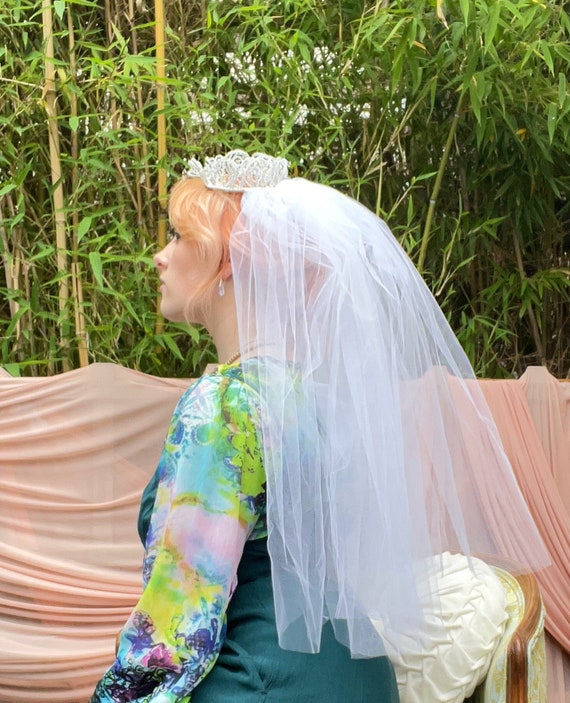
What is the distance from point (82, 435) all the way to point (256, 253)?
1.40 meters

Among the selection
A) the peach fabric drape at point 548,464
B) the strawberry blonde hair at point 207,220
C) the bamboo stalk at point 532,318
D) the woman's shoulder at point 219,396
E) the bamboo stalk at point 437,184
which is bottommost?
the peach fabric drape at point 548,464

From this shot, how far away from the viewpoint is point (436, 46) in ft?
9.41

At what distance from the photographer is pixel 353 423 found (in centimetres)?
138

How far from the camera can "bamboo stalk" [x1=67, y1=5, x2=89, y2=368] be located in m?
2.72

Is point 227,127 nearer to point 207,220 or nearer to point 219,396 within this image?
point 207,220

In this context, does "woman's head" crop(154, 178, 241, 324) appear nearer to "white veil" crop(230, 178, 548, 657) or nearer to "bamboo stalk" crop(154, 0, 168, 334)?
"white veil" crop(230, 178, 548, 657)

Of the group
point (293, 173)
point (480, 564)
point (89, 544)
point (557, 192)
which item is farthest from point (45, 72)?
point (480, 564)

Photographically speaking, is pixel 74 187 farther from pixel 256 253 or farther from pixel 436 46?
pixel 256 253

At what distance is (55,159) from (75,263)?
10.9 inches

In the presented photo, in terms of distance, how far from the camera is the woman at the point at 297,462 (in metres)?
1.26

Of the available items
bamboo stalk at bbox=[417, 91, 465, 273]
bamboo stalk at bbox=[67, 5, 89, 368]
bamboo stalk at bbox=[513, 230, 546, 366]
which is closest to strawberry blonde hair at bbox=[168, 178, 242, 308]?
bamboo stalk at bbox=[67, 5, 89, 368]

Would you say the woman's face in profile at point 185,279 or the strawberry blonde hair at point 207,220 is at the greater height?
the strawberry blonde hair at point 207,220

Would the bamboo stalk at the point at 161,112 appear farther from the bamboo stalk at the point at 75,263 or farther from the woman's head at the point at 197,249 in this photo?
the woman's head at the point at 197,249

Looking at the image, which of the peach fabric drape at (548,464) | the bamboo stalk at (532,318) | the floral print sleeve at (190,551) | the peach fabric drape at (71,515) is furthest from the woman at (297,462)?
the bamboo stalk at (532,318)
